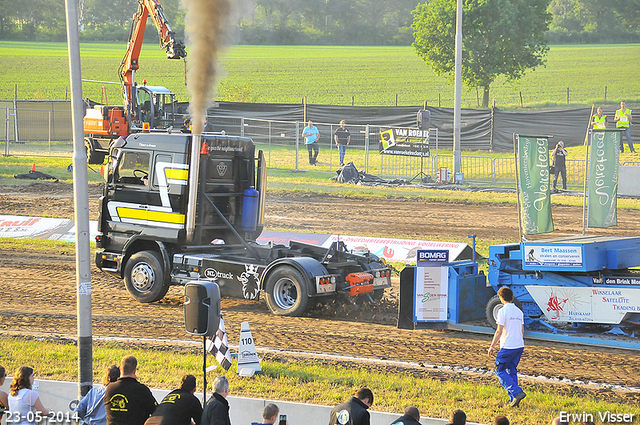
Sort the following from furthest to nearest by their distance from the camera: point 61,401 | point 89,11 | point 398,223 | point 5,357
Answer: point 89,11, point 398,223, point 5,357, point 61,401

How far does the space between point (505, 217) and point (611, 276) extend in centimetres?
1036

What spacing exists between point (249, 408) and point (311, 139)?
2207 cm

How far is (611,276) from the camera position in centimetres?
980

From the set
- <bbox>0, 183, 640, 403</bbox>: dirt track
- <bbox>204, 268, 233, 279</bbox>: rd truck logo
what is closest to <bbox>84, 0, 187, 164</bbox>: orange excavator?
<bbox>0, 183, 640, 403</bbox>: dirt track

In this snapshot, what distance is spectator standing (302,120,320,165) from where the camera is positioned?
28.5 meters

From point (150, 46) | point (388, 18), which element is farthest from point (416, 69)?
point (150, 46)

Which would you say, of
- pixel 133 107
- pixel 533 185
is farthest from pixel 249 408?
pixel 133 107

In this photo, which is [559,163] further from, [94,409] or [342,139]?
[94,409]

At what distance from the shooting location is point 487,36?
42188 millimetres

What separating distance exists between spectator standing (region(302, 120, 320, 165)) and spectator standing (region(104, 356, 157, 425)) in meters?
22.4

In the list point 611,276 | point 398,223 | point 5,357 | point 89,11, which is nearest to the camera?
point 5,357

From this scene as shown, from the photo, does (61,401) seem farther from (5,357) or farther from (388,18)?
(388,18)

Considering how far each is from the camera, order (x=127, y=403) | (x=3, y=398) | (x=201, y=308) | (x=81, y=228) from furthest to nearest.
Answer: (x=81, y=228) < (x=201, y=308) < (x=3, y=398) < (x=127, y=403)

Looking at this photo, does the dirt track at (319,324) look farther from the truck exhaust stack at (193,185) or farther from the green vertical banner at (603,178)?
the green vertical banner at (603,178)
